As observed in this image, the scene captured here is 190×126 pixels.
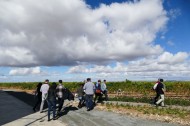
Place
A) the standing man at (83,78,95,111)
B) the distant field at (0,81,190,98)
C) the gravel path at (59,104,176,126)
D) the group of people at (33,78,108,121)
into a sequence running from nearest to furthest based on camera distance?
the gravel path at (59,104,176,126) → the group of people at (33,78,108,121) → the standing man at (83,78,95,111) → the distant field at (0,81,190,98)

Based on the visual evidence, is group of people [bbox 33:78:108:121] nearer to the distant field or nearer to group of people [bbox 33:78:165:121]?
group of people [bbox 33:78:165:121]

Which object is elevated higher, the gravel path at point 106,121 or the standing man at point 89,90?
the standing man at point 89,90

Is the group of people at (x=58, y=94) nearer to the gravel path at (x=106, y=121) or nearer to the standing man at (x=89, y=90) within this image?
the standing man at (x=89, y=90)

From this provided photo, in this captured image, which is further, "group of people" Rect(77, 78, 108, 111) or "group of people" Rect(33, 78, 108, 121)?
"group of people" Rect(77, 78, 108, 111)

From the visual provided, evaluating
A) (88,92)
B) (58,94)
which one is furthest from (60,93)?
(88,92)

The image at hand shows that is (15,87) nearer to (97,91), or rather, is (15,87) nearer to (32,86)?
(32,86)

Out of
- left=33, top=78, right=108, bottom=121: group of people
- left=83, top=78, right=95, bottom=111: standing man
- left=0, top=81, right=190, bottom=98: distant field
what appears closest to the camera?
left=33, top=78, right=108, bottom=121: group of people

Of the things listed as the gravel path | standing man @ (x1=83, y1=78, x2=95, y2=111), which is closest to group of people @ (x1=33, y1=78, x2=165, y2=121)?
standing man @ (x1=83, y1=78, x2=95, y2=111)

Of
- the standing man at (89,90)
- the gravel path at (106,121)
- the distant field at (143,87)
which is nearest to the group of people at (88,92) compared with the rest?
the standing man at (89,90)

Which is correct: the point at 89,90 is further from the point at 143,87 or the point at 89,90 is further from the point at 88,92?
the point at 143,87

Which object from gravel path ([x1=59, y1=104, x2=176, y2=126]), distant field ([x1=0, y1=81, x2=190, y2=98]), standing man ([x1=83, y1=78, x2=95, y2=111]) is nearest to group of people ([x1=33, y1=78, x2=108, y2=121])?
standing man ([x1=83, y1=78, x2=95, y2=111])

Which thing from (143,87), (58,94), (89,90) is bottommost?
(58,94)

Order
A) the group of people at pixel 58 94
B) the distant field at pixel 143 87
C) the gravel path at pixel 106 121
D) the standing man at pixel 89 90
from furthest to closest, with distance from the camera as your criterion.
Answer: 1. the distant field at pixel 143 87
2. the standing man at pixel 89 90
3. the group of people at pixel 58 94
4. the gravel path at pixel 106 121

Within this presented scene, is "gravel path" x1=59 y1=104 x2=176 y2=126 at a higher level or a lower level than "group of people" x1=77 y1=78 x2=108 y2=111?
lower
